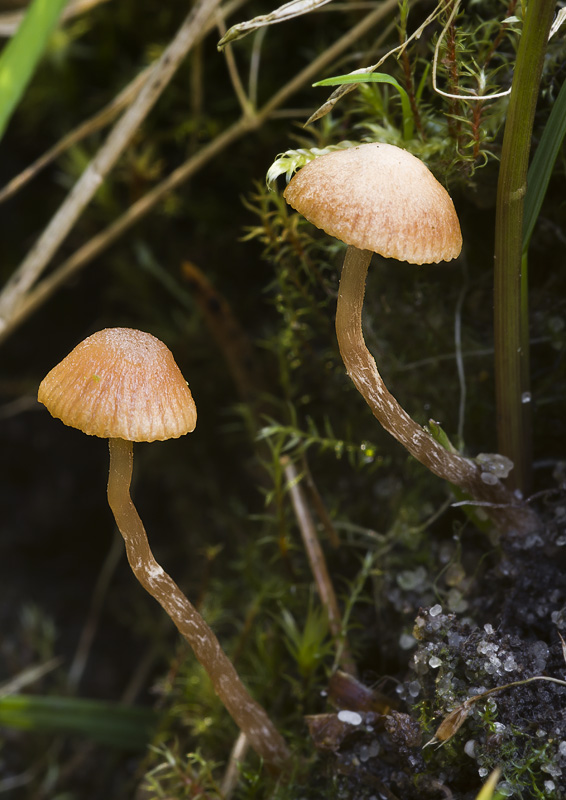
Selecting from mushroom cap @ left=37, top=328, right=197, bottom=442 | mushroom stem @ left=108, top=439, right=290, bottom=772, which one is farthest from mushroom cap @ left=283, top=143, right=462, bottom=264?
mushroom stem @ left=108, top=439, right=290, bottom=772

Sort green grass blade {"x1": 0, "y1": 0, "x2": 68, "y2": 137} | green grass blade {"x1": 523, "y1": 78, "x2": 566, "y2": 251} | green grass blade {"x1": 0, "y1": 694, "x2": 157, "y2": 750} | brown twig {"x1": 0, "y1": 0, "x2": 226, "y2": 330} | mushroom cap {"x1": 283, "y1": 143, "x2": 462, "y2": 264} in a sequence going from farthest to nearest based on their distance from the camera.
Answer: green grass blade {"x1": 0, "y1": 694, "x2": 157, "y2": 750} < brown twig {"x1": 0, "y1": 0, "x2": 226, "y2": 330} < green grass blade {"x1": 0, "y1": 0, "x2": 68, "y2": 137} < green grass blade {"x1": 523, "y1": 78, "x2": 566, "y2": 251} < mushroom cap {"x1": 283, "y1": 143, "x2": 462, "y2": 264}

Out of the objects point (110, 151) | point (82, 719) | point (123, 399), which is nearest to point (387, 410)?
point (123, 399)

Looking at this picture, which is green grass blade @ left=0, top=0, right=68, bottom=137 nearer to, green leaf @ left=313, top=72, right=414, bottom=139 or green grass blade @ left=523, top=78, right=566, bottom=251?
green leaf @ left=313, top=72, right=414, bottom=139

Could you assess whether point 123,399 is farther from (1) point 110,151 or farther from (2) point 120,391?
(1) point 110,151

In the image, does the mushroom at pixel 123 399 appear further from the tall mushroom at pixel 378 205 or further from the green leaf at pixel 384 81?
the green leaf at pixel 384 81

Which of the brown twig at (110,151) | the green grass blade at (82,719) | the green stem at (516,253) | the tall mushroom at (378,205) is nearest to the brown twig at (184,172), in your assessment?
the brown twig at (110,151)

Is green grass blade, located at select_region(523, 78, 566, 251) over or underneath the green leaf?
underneath
